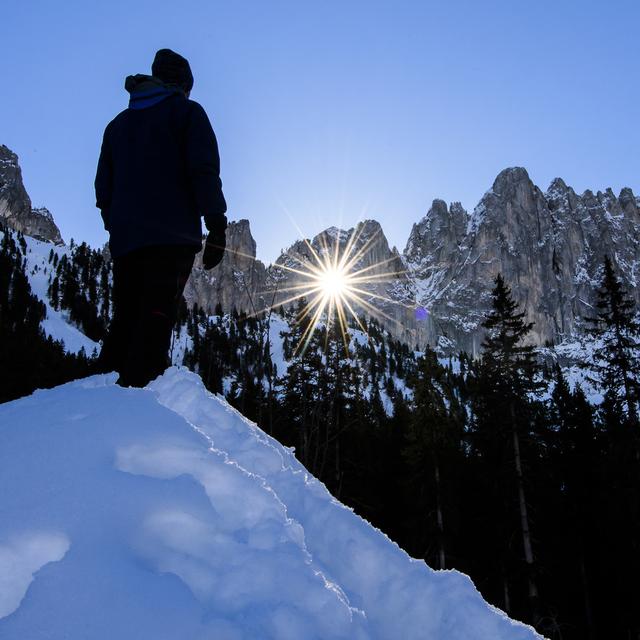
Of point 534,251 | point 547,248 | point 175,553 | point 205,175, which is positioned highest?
point 547,248

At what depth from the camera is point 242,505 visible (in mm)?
1463

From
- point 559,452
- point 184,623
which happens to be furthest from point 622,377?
point 184,623

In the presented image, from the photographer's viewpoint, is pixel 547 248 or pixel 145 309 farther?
pixel 547 248

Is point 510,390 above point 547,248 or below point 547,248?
below

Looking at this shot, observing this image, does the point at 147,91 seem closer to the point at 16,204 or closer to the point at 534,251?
the point at 16,204

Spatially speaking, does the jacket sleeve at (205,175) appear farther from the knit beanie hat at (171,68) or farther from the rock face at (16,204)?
the rock face at (16,204)

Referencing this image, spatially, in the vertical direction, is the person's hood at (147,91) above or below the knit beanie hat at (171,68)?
below

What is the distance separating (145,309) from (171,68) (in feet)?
6.02

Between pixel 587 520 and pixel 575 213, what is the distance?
188 metres

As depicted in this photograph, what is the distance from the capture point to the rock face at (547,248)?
176 m

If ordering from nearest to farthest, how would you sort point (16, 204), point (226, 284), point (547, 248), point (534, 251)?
1. point (16, 204)
2. point (226, 284)
3. point (534, 251)
4. point (547, 248)

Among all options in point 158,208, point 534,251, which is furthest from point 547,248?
point 158,208

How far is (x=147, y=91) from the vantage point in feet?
11.6

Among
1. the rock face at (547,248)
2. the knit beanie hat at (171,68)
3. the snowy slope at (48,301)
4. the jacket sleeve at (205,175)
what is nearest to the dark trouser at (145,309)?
the jacket sleeve at (205,175)
